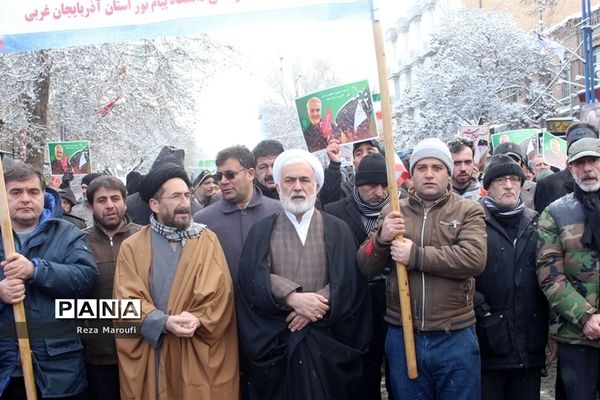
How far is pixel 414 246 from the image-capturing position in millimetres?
3584

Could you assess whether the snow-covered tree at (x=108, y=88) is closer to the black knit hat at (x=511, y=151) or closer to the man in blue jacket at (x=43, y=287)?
the black knit hat at (x=511, y=151)

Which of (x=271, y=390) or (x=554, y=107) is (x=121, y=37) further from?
(x=554, y=107)

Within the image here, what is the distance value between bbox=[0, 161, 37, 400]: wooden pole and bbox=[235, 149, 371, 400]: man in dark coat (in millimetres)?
1182

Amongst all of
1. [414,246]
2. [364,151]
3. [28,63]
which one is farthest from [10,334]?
[28,63]

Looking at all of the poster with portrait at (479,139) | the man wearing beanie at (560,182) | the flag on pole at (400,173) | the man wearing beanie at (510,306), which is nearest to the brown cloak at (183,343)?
the man wearing beanie at (510,306)

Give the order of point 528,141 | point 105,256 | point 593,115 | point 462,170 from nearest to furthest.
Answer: point 105,256 → point 462,170 → point 593,115 → point 528,141

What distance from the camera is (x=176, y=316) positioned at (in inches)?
143

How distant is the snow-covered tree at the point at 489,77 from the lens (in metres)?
30.8

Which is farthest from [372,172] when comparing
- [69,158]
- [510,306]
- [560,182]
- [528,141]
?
[69,158]

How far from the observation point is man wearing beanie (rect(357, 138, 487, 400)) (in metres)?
3.58

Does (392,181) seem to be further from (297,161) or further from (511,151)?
(511,151)

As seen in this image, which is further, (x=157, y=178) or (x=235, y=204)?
(x=235, y=204)

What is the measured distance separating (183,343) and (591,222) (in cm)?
248

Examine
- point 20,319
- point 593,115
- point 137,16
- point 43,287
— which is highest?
point 137,16
